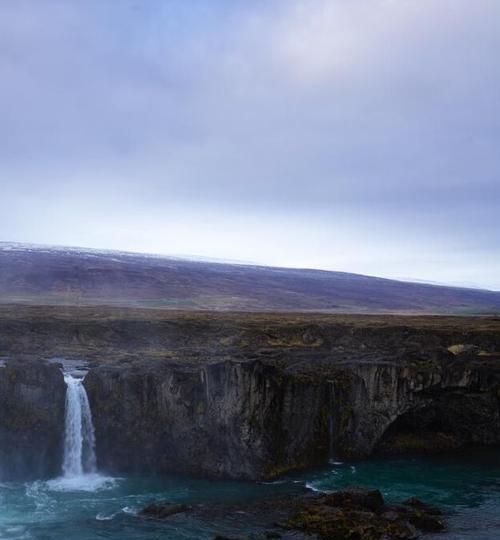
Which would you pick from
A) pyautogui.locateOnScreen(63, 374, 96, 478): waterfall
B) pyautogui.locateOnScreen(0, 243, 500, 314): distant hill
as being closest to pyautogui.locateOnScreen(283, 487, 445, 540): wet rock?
pyautogui.locateOnScreen(63, 374, 96, 478): waterfall

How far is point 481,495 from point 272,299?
134048 mm

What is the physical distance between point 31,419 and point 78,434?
10.3ft

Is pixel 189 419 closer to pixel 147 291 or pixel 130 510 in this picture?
pixel 130 510

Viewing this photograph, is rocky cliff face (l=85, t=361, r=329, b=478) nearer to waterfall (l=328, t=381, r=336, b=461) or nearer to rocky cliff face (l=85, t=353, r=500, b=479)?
rocky cliff face (l=85, t=353, r=500, b=479)

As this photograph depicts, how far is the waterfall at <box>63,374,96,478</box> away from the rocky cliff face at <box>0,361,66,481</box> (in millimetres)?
460

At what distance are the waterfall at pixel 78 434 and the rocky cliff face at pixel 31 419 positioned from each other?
460 millimetres

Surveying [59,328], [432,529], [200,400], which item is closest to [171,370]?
[200,400]

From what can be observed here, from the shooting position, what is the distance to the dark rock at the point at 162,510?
32.0 metres

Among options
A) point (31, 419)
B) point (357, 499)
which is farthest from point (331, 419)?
point (31, 419)

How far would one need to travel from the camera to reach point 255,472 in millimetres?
39750

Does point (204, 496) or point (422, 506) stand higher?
point (422, 506)

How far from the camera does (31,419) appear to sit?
129 ft

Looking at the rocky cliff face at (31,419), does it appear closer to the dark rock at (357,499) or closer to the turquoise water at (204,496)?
the turquoise water at (204,496)

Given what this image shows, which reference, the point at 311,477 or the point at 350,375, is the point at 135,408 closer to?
the point at 311,477
